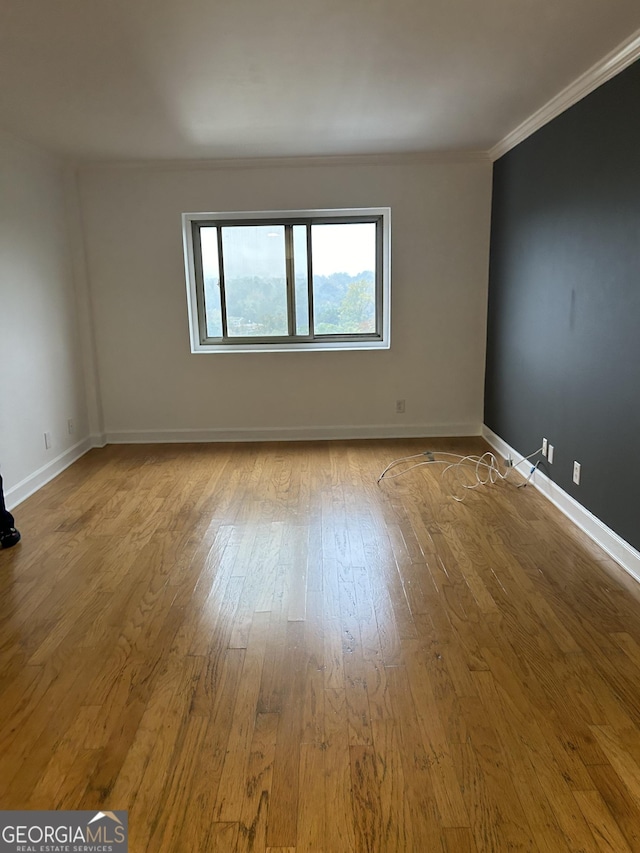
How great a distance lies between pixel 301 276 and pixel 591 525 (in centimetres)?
324

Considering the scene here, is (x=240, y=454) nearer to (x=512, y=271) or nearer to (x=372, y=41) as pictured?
(x=512, y=271)

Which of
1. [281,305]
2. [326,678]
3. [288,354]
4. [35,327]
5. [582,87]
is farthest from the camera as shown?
[281,305]

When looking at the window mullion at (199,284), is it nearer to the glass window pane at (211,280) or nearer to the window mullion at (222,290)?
the glass window pane at (211,280)

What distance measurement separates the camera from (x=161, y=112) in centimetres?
354

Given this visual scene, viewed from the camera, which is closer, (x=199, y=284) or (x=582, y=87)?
(x=582, y=87)

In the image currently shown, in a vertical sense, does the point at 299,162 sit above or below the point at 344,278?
above

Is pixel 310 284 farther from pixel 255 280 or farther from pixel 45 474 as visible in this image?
pixel 45 474

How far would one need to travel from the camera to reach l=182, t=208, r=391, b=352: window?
529cm

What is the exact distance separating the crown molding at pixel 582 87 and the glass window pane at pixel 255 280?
207cm

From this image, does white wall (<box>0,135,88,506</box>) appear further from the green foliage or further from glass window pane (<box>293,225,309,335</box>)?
glass window pane (<box>293,225,309,335</box>)

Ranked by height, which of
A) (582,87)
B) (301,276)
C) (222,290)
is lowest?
(222,290)

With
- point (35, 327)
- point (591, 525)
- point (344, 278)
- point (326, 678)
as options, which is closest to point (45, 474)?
point (35, 327)

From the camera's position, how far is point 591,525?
130 inches

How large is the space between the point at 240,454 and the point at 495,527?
235cm
